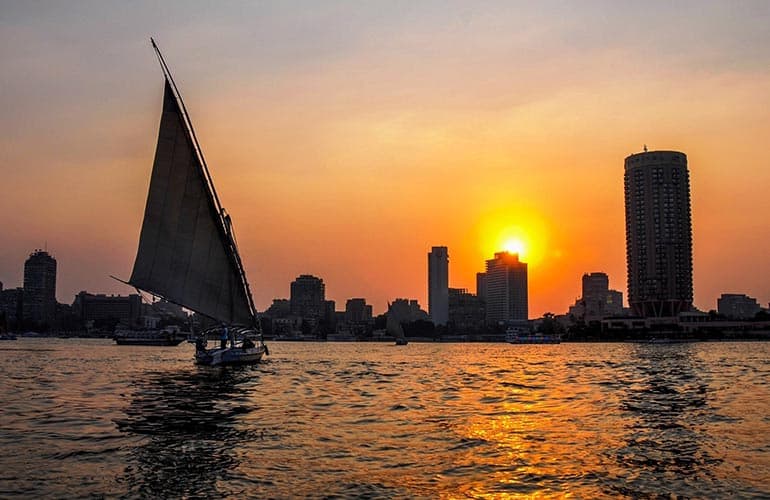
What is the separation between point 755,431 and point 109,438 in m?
26.5

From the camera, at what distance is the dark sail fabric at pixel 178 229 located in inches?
2248

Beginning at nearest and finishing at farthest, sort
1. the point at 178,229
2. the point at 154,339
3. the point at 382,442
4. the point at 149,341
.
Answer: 1. the point at 382,442
2. the point at 178,229
3. the point at 149,341
4. the point at 154,339

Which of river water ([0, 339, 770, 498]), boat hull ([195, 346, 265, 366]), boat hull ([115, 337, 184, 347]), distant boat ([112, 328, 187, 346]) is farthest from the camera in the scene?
distant boat ([112, 328, 187, 346])

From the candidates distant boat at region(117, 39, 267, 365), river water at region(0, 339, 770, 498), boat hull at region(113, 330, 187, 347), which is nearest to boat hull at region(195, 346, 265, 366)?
distant boat at region(117, 39, 267, 365)

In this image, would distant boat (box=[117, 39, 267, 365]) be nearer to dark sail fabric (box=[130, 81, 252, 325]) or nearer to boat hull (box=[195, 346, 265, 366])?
dark sail fabric (box=[130, 81, 252, 325])

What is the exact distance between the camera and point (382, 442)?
1096 inches

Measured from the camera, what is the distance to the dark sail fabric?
5709 centimetres

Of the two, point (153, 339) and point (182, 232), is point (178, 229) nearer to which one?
point (182, 232)

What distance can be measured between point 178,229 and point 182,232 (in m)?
0.63

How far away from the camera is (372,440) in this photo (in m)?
28.4

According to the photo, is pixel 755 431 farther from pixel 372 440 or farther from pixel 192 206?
pixel 192 206

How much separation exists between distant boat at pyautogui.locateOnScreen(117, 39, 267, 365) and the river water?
10897mm

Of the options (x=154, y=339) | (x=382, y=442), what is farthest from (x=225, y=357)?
(x=154, y=339)

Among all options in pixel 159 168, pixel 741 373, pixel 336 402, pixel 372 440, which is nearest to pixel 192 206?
pixel 159 168
